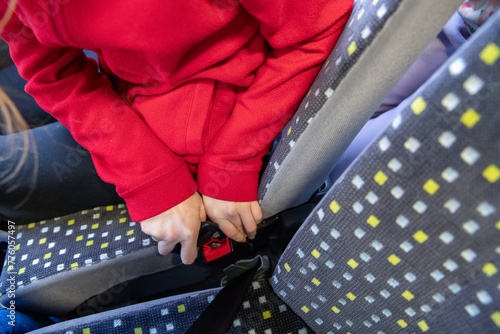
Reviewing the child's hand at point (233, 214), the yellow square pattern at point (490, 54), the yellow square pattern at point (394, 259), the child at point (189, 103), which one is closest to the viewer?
the yellow square pattern at point (490, 54)

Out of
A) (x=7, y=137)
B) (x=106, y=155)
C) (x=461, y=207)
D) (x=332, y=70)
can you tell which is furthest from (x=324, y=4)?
(x=7, y=137)

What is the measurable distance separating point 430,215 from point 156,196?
0.41 m

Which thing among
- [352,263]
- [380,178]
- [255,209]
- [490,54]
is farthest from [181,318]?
[490,54]

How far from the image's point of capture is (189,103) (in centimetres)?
55

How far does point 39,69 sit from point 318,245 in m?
0.52

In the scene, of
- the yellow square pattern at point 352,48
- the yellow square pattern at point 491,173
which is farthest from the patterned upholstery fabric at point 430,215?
the yellow square pattern at point 352,48

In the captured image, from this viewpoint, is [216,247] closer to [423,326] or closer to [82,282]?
[82,282]

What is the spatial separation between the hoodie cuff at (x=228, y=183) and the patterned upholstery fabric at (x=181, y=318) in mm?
188

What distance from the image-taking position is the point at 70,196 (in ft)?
2.29

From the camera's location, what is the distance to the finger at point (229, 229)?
61 centimetres

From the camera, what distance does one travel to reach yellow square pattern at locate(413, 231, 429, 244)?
33 cm

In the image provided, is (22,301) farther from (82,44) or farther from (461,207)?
(461,207)

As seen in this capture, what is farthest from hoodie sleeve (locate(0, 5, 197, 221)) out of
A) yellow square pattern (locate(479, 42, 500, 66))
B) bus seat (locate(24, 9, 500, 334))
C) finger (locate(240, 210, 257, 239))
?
yellow square pattern (locate(479, 42, 500, 66))

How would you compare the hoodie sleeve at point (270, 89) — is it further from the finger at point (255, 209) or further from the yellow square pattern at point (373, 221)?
the yellow square pattern at point (373, 221)
